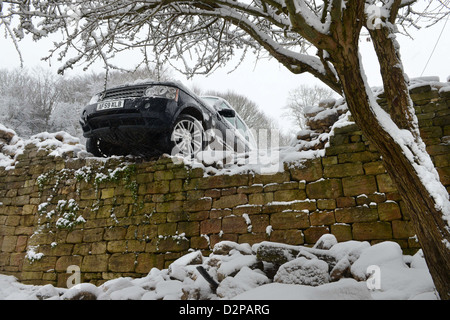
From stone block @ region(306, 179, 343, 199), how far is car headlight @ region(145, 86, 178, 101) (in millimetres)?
2553

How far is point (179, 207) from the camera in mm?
4391

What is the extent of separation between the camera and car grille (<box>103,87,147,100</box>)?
4.36 m

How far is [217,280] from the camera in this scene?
2.91 m

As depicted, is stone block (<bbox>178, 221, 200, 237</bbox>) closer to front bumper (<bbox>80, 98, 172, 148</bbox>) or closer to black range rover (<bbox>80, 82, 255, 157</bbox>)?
black range rover (<bbox>80, 82, 255, 157</bbox>)

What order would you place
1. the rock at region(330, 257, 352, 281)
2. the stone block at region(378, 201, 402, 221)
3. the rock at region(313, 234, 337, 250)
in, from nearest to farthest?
the rock at region(330, 257, 352, 281) → the rock at region(313, 234, 337, 250) → the stone block at region(378, 201, 402, 221)

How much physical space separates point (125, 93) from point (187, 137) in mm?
1239

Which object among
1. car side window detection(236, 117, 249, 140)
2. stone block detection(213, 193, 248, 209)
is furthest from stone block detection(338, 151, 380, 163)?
car side window detection(236, 117, 249, 140)

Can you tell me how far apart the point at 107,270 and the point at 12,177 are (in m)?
3.36

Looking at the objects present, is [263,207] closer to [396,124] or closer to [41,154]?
[396,124]

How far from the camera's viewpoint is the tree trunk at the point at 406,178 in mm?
1830

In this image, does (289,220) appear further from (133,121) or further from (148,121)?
(133,121)

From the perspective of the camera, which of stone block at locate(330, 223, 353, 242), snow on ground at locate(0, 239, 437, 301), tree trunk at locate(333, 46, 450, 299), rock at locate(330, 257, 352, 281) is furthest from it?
stone block at locate(330, 223, 353, 242)
